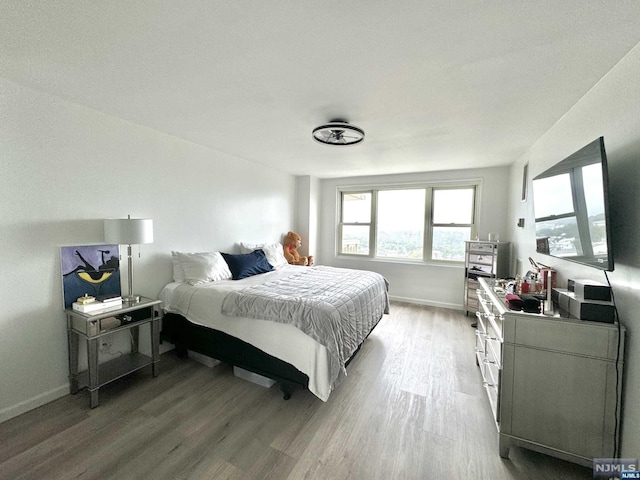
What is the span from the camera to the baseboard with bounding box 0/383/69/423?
190 cm

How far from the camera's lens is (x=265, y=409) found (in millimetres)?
2041

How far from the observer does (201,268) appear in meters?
2.97

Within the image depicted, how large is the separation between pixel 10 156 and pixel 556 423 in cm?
397

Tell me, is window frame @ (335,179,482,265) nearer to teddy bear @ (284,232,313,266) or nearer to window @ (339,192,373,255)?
window @ (339,192,373,255)

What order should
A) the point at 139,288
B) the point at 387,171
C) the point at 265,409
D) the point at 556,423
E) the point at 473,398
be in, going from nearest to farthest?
the point at 556,423 < the point at 265,409 < the point at 473,398 < the point at 139,288 < the point at 387,171

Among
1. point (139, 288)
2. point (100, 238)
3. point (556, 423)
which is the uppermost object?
point (100, 238)

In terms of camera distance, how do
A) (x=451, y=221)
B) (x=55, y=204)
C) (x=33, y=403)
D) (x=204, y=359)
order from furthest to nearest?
(x=451, y=221), (x=204, y=359), (x=55, y=204), (x=33, y=403)

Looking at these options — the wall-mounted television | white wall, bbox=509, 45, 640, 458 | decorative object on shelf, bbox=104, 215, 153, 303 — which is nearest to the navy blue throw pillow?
decorative object on shelf, bbox=104, 215, 153, 303

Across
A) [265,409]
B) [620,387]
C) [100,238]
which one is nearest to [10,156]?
[100,238]

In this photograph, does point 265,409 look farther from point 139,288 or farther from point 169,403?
point 139,288

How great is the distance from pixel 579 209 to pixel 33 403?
4046 mm

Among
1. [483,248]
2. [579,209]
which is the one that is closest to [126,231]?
[579,209]

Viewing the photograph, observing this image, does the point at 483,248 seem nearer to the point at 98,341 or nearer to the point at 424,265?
the point at 424,265

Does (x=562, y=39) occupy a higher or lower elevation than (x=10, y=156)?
higher
